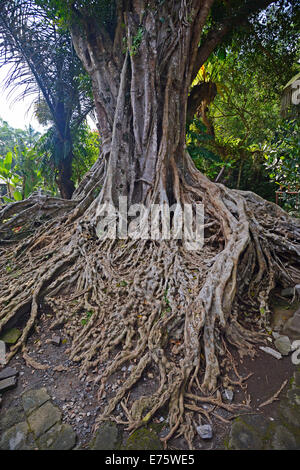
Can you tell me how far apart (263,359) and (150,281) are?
3.77 ft

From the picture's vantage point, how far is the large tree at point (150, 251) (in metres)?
1.85

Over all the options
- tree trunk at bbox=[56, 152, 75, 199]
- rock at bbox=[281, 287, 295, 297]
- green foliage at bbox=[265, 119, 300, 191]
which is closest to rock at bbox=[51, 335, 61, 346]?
rock at bbox=[281, 287, 295, 297]

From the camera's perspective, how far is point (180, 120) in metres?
3.65

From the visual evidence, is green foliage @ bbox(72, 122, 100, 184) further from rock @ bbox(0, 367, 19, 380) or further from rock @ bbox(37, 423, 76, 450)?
rock @ bbox(37, 423, 76, 450)

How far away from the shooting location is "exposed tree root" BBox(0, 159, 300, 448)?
5.49 ft

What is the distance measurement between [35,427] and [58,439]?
0.55 ft

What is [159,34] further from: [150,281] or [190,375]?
[190,375]

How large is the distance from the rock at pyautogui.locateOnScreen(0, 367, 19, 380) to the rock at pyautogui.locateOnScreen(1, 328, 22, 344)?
278 millimetres

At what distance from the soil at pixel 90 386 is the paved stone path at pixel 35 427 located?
46 mm

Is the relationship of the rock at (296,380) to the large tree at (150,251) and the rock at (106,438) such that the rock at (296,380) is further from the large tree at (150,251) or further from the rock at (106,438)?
the rock at (106,438)

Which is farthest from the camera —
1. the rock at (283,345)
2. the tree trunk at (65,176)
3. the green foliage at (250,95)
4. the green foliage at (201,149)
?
the tree trunk at (65,176)

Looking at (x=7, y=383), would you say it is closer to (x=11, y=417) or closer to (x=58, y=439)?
(x=11, y=417)

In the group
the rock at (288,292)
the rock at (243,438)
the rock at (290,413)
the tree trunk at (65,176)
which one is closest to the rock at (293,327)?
the rock at (288,292)
